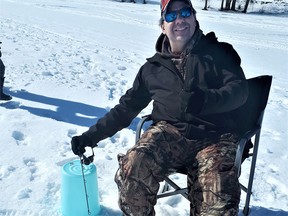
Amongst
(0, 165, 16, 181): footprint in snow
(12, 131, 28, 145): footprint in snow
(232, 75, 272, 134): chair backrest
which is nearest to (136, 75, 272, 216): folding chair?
(232, 75, 272, 134): chair backrest

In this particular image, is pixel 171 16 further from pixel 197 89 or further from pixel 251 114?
pixel 251 114

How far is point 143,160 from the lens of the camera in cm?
217

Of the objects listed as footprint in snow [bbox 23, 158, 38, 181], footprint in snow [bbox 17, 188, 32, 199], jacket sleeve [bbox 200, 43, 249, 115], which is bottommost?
footprint in snow [bbox 23, 158, 38, 181]

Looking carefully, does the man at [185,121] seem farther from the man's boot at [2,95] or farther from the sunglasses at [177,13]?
the man's boot at [2,95]

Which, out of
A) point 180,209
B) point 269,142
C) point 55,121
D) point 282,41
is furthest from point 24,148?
point 282,41

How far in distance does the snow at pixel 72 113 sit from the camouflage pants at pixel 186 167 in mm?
634

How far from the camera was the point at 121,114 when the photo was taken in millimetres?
2662

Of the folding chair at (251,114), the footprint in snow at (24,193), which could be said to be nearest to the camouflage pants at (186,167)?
the folding chair at (251,114)

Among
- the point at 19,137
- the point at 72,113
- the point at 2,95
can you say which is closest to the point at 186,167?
the point at 19,137

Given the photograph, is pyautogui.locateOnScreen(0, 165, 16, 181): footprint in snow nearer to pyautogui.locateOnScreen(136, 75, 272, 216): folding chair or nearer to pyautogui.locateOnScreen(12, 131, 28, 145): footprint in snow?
pyautogui.locateOnScreen(12, 131, 28, 145): footprint in snow

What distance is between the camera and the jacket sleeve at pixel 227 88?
2.18 metres

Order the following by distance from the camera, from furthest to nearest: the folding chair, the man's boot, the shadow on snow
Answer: the man's boot → the shadow on snow → the folding chair

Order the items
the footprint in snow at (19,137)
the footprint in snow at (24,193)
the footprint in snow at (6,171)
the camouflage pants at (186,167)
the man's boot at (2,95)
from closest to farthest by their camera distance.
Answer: the camouflage pants at (186,167)
the footprint in snow at (24,193)
the footprint in snow at (6,171)
the footprint in snow at (19,137)
the man's boot at (2,95)

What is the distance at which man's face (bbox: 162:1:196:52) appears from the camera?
2.51 m
